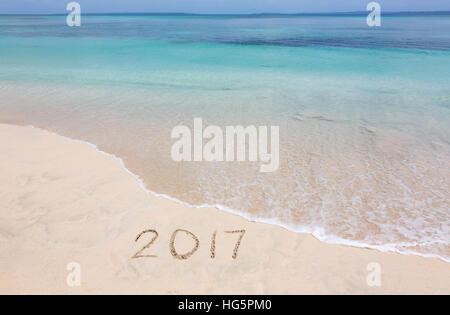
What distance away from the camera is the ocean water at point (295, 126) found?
4.13m

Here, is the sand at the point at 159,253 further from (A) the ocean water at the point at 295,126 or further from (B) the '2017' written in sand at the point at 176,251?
Answer: (A) the ocean water at the point at 295,126

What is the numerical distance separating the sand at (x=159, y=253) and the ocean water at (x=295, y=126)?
1.09 ft

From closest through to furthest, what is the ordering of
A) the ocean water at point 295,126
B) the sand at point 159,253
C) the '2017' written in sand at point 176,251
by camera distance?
1. the sand at point 159,253
2. the '2017' written in sand at point 176,251
3. the ocean water at point 295,126

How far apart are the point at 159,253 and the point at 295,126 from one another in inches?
187

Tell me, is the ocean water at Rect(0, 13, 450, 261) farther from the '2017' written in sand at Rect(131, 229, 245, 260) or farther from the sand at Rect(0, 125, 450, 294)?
the '2017' written in sand at Rect(131, 229, 245, 260)

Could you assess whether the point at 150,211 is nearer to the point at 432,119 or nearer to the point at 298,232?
the point at 298,232

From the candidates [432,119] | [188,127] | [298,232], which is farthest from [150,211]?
[432,119]

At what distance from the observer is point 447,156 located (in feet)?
18.6

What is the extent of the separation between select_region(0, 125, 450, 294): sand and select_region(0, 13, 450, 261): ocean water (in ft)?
1.09

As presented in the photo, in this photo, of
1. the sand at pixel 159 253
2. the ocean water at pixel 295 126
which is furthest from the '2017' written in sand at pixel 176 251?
the ocean water at pixel 295 126

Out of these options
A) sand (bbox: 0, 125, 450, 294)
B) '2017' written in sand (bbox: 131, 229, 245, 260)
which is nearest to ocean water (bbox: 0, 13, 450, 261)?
sand (bbox: 0, 125, 450, 294)

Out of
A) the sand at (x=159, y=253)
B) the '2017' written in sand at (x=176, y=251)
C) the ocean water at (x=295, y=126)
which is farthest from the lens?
the ocean water at (x=295, y=126)
